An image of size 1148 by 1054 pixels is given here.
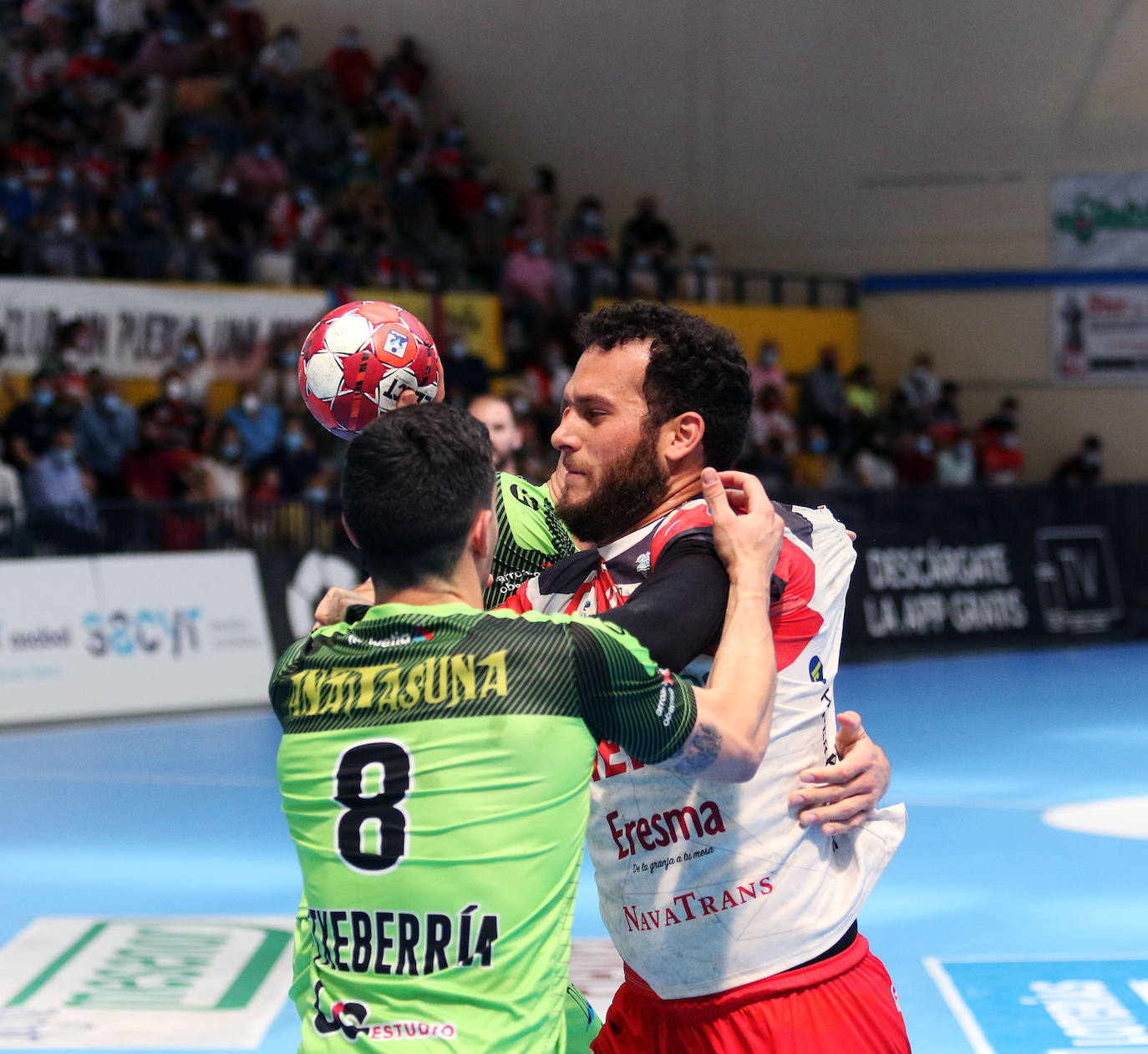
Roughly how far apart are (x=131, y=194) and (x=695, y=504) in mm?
15317

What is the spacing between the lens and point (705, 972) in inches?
105

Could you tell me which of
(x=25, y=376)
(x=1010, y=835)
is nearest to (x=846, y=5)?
(x=25, y=376)

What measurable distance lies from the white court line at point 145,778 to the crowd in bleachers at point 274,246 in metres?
2.90

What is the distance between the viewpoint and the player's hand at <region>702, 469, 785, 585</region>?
2.48 metres

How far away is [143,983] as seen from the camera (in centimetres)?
552

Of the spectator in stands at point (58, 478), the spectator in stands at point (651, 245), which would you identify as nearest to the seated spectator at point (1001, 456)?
the spectator in stands at point (651, 245)

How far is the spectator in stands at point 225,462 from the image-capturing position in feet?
45.9

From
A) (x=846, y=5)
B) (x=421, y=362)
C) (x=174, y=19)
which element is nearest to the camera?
(x=421, y=362)

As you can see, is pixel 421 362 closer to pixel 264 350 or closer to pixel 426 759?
pixel 426 759

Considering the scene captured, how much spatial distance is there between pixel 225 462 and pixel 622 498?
39.3 ft

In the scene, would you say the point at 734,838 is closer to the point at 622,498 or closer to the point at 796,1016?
the point at 796,1016

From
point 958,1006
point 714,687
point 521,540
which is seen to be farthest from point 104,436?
point 714,687

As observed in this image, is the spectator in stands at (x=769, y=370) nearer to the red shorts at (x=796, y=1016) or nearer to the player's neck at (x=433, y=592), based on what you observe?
the red shorts at (x=796, y=1016)

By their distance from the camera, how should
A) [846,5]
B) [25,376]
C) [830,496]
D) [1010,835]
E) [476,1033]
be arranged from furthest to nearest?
[846,5], [830,496], [25,376], [1010,835], [476,1033]
